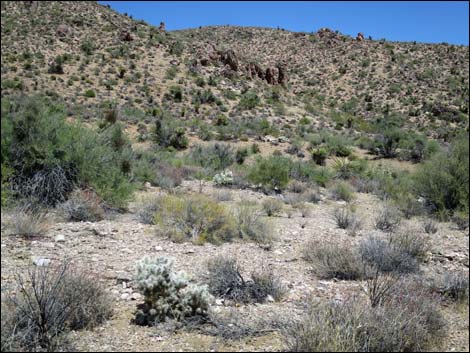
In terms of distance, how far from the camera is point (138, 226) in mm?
8695

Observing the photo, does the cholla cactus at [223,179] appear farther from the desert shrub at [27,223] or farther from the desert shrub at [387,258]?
the desert shrub at [387,258]

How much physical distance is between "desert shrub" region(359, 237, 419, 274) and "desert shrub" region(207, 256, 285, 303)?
1.87m

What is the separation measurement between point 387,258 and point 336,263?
34.4 inches

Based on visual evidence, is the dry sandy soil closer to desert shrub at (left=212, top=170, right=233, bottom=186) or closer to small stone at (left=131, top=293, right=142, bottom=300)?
small stone at (left=131, top=293, right=142, bottom=300)

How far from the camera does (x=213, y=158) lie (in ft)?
64.3

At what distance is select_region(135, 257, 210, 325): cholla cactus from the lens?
15.8 ft

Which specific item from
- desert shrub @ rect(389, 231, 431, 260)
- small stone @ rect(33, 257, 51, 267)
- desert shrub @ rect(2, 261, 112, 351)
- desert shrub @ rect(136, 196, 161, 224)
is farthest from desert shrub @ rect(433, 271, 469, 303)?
desert shrub @ rect(136, 196, 161, 224)

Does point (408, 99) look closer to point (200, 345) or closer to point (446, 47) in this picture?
point (446, 47)

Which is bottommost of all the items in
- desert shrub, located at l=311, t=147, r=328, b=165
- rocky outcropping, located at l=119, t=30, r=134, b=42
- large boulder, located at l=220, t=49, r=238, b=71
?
desert shrub, located at l=311, t=147, r=328, b=165

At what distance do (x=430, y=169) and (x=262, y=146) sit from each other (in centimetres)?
1473

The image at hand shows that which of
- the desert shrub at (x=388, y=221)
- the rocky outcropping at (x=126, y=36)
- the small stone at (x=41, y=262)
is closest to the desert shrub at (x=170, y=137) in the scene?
the desert shrub at (x=388, y=221)

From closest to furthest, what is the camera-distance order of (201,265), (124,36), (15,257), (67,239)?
(15,257), (201,265), (67,239), (124,36)

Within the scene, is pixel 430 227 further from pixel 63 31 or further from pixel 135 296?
pixel 63 31

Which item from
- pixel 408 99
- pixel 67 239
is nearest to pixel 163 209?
pixel 67 239
